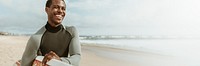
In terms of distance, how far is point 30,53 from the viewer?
219 centimetres

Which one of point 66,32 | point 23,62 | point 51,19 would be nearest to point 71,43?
point 66,32

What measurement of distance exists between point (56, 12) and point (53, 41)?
0.23 metres

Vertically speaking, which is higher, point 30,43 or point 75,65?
point 30,43

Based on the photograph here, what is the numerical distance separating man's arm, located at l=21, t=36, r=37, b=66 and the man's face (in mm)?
212

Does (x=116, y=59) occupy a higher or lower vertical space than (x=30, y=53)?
lower

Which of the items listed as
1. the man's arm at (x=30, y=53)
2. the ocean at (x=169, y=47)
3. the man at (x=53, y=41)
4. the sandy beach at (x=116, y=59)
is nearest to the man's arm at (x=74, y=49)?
the man at (x=53, y=41)

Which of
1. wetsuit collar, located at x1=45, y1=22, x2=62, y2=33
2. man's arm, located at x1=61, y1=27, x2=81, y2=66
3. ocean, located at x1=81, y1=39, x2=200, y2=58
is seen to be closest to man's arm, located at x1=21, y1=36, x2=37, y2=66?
wetsuit collar, located at x1=45, y1=22, x2=62, y2=33

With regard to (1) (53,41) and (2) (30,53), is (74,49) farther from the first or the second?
(2) (30,53)

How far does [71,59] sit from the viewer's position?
2.04m

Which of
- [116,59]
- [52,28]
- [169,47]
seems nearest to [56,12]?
[52,28]

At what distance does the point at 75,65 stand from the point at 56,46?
23 centimetres

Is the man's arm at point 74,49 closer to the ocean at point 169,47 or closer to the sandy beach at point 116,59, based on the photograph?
the sandy beach at point 116,59

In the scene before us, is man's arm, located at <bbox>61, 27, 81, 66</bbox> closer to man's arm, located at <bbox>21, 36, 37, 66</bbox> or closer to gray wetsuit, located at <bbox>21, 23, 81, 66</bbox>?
gray wetsuit, located at <bbox>21, 23, 81, 66</bbox>

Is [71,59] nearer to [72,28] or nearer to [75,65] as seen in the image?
[75,65]
